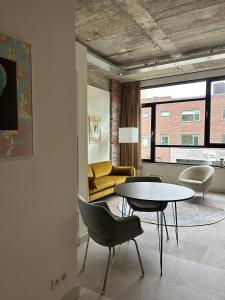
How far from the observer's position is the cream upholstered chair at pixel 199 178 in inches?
184

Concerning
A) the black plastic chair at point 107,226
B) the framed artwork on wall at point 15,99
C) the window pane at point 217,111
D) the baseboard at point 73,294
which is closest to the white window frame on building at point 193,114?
the window pane at point 217,111

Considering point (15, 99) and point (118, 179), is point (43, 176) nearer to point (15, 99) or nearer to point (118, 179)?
point (15, 99)

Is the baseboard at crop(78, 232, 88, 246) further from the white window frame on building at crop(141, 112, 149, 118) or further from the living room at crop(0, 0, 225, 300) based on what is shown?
the white window frame on building at crop(141, 112, 149, 118)

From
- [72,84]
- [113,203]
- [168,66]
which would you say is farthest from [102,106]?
[72,84]

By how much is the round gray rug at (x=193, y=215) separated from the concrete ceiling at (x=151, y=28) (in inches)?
123

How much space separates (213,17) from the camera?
11.0 feet

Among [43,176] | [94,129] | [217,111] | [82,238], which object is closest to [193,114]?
[217,111]

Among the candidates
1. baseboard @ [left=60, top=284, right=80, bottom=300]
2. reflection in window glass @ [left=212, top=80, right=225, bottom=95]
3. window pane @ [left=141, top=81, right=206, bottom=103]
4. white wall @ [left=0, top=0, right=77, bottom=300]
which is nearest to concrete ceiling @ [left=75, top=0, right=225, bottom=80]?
reflection in window glass @ [left=212, top=80, right=225, bottom=95]

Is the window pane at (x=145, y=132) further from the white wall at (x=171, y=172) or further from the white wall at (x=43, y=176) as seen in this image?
the white wall at (x=43, y=176)

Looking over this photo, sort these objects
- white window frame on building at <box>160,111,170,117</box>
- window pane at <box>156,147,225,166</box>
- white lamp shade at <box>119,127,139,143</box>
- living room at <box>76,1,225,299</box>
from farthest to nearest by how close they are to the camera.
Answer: white window frame on building at <box>160,111,170,117</box> < window pane at <box>156,147,225,166</box> < white lamp shade at <box>119,127,139,143</box> < living room at <box>76,1,225,299</box>

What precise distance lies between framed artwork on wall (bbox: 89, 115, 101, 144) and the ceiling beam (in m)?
2.25

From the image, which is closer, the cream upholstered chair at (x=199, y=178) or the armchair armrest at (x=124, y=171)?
the cream upholstered chair at (x=199, y=178)

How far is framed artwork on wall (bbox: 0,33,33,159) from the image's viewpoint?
4.30 feet

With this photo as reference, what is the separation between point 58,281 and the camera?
1.75m
